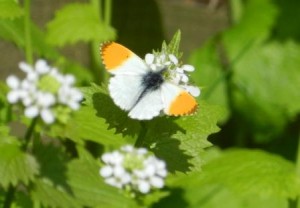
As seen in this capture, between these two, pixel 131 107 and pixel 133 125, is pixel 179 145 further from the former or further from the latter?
pixel 131 107

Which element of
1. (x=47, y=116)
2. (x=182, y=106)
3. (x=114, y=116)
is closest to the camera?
(x=47, y=116)

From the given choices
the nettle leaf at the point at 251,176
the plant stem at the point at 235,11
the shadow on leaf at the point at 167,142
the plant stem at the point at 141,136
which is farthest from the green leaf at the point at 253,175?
the plant stem at the point at 235,11

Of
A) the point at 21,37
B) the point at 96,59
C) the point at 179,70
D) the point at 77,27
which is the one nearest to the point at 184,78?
the point at 179,70

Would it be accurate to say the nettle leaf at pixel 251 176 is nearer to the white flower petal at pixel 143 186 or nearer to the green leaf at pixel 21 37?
the green leaf at pixel 21 37

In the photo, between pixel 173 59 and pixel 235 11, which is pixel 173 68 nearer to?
pixel 173 59

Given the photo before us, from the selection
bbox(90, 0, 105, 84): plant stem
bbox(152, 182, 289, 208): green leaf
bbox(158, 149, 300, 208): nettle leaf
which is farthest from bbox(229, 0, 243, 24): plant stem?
bbox(158, 149, 300, 208): nettle leaf

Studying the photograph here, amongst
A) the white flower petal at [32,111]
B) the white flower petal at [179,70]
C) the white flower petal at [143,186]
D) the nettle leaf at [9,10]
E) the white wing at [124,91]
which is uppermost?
the nettle leaf at [9,10]

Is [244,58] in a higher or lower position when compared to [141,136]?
higher
